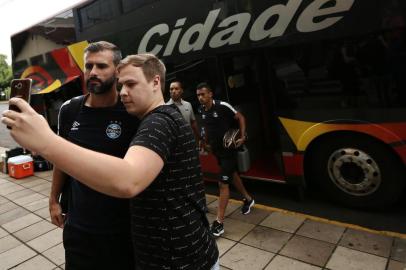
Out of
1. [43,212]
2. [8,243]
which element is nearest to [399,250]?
[8,243]

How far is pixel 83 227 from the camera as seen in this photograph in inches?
82.5

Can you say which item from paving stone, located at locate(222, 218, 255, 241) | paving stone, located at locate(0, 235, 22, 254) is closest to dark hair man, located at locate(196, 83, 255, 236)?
paving stone, located at locate(222, 218, 255, 241)

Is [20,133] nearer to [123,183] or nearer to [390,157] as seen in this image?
[123,183]

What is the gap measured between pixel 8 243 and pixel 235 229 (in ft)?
10.6

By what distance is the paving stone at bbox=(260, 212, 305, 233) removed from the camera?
14.1ft

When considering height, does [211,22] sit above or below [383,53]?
above

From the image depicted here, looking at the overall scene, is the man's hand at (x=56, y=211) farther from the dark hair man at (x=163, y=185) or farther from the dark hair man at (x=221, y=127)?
the dark hair man at (x=221, y=127)

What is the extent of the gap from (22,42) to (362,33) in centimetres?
998

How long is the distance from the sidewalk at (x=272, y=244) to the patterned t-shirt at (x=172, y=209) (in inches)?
83.7

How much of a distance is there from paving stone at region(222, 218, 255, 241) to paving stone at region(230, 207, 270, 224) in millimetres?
105

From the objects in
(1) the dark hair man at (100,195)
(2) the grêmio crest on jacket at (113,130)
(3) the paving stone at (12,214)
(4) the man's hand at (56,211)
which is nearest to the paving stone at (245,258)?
(1) the dark hair man at (100,195)

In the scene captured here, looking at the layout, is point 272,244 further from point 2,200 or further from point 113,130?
point 2,200

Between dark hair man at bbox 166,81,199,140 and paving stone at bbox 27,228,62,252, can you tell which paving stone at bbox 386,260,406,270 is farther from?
paving stone at bbox 27,228,62,252

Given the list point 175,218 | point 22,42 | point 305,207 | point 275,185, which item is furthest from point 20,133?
point 22,42
